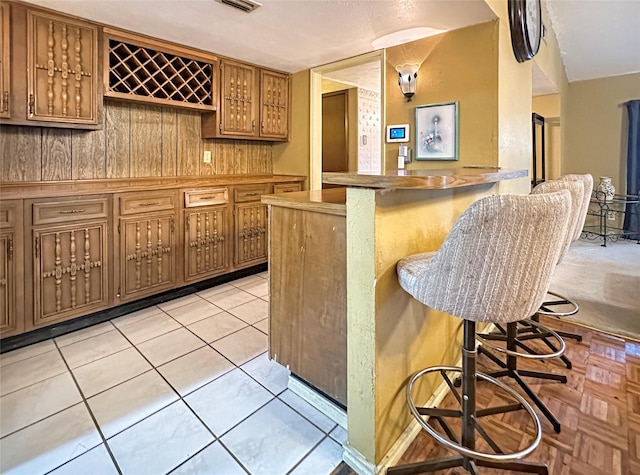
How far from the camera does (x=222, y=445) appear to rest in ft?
4.72

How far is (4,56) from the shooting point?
85.7 inches

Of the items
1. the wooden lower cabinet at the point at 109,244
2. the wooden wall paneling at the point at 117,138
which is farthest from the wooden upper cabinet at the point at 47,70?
the wooden lower cabinet at the point at 109,244

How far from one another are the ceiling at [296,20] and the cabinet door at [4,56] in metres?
0.17

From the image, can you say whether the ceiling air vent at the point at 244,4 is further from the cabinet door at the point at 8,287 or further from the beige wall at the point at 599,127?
the beige wall at the point at 599,127

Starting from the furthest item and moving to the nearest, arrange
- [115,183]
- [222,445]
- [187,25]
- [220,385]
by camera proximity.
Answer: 1. [115,183]
2. [187,25]
3. [220,385]
4. [222,445]

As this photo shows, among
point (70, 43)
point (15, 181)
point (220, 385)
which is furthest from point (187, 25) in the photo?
point (220, 385)

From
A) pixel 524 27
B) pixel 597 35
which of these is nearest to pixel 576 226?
pixel 524 27

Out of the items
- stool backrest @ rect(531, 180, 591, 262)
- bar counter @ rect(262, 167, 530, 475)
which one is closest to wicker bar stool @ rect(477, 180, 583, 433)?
stool backrest @ rect(531, 180, 591, 262)

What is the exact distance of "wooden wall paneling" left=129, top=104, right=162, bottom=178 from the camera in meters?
3.12

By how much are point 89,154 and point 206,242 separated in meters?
1.13

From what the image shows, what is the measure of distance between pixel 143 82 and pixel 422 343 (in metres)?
2.87

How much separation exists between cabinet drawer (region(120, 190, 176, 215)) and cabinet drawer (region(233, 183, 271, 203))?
63cm

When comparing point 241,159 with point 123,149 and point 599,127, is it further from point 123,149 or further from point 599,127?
point 599,127

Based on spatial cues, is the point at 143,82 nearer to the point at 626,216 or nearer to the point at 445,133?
the point at 445,133
